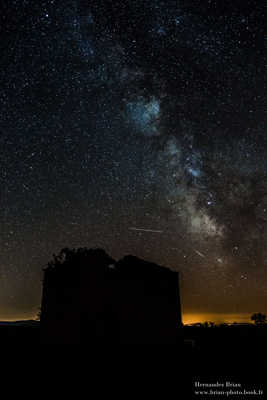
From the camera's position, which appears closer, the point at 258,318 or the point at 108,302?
the point at 108,302

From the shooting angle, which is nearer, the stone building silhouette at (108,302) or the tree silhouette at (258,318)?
the stone building silhouette at (108,302)

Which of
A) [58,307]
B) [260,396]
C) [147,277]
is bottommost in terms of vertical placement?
[260,396]

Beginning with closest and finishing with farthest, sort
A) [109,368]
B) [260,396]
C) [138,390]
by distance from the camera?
1. [260,396]
2. [138,390]
3. [109,368]

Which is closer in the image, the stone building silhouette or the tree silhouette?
the stone building silhouette

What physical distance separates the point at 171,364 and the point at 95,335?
9.51 meters

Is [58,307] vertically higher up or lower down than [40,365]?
higher up

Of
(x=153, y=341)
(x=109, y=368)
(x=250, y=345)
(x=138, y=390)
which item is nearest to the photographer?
(x=138, y=390)

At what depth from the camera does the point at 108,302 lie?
21.4 meters

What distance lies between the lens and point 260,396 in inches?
314

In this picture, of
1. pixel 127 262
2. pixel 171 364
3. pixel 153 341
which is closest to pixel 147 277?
pixel 127 262

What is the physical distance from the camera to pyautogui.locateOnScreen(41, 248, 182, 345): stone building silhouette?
67.4 feet

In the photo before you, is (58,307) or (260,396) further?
(58,307)

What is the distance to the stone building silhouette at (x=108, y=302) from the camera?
20547 millimetres

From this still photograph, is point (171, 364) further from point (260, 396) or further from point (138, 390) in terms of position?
point (260, 396)
